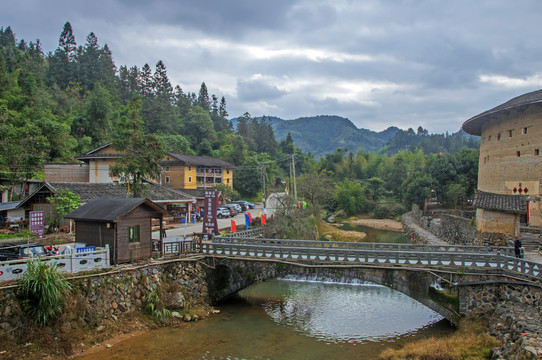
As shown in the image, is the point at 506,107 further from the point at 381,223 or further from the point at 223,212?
the point at 381,223

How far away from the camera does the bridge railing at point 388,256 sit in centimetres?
1856

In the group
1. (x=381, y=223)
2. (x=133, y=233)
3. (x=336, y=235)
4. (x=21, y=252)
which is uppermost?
(x=133, y=233)

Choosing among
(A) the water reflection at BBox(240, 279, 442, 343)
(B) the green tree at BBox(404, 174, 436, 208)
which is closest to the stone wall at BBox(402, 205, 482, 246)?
(A) the water reflection at BBox(240, 279, 442, 343)

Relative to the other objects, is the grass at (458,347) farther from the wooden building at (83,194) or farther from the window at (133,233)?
the wooden building at (83,194)

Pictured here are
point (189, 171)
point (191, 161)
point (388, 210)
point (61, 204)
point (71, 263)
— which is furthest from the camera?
point (388, 210)

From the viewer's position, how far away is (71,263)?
59.8ft

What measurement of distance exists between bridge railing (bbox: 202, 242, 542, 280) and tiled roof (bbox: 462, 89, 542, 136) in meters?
17.4

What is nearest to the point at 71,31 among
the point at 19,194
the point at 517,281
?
the point at 19,194

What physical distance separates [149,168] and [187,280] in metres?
12.5

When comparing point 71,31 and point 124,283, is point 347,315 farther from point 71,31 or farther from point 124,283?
point 71,31

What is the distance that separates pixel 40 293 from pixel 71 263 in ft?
7.67

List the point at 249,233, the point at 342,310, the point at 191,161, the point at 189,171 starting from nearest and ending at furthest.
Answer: the point at 342,310 < the point at 249,233 < the point at 191,161 < the point at 189,171

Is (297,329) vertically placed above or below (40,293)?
below

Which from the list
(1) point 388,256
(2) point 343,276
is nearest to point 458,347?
(1) point 388,256
